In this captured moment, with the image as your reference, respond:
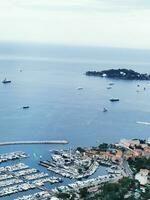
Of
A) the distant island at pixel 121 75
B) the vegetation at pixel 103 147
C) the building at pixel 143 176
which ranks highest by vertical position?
the distant island at pixel 121 75

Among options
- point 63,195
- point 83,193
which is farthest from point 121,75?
point 63,195

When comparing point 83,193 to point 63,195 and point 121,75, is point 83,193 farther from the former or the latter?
point 121,75

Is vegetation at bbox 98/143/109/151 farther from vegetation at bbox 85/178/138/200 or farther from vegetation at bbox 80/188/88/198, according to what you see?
vegetation at bbox 80/188/88/198

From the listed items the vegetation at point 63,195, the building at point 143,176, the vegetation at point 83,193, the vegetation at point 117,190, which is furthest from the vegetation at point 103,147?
the vegetation at point 63,195

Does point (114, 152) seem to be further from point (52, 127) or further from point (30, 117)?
point (30, 117)

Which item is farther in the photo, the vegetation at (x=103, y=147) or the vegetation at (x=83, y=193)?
the vegetation at (x=103, y=147)

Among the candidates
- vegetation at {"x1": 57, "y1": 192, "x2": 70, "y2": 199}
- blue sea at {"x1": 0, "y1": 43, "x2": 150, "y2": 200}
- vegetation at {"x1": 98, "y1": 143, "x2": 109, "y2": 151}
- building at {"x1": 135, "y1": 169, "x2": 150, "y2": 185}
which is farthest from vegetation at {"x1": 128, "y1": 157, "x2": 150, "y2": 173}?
vegetation at {"x1": 57, "y1": 192, "x2": 70, "y2": 199}

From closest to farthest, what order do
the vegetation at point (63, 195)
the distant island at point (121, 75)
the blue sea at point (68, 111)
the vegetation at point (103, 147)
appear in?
the vegetation at point (63, 195) → the vegetation at point (103, 147) → the blue sea at point (68, 111) → the distant island at point (121, 75)

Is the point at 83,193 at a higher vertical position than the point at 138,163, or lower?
lower

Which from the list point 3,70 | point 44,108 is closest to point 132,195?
point 44,108

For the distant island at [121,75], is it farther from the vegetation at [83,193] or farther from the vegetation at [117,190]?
the vegetation at [83,193]
